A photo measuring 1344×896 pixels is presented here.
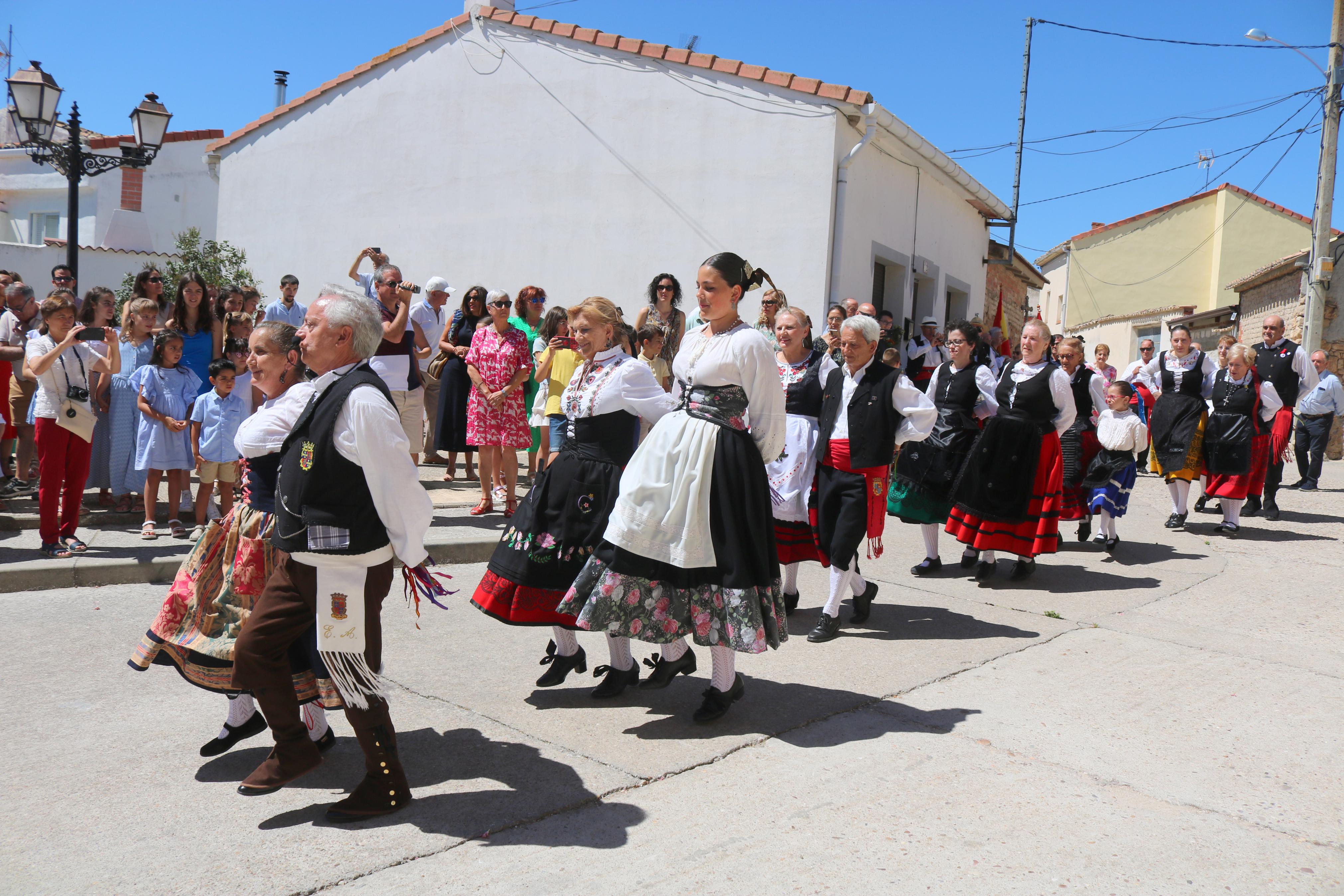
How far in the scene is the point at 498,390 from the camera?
8945 millimetres

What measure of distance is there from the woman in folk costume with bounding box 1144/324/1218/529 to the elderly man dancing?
9.30 m

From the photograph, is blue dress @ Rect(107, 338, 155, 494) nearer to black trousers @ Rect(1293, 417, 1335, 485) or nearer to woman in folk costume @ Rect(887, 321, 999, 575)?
woman in folk costume @ Rect(887, 321, 999, 575)

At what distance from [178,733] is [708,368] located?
2538 mm

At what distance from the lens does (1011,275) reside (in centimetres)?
2428

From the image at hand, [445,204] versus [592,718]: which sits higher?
[445,204]

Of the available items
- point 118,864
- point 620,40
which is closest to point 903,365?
point 620,40

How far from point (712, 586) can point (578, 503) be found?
70 centimetres

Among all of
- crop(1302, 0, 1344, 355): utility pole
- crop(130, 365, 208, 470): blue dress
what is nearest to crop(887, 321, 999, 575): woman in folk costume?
crop(130, 365, 208, 470): blue dress

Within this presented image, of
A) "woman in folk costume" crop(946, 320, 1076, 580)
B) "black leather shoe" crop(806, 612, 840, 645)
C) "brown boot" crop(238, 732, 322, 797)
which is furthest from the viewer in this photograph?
"woman in folk costume" crop(946, 320, 1076, 580)

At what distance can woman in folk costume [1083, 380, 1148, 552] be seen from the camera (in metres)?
9.12

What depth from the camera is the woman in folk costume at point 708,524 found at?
4.36m

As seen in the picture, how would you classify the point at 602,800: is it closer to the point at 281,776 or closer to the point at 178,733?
the point at 281,776

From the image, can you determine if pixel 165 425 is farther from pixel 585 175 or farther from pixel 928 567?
pixel 585 175

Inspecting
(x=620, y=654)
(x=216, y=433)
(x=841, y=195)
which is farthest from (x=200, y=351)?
(x=841, y=195)
